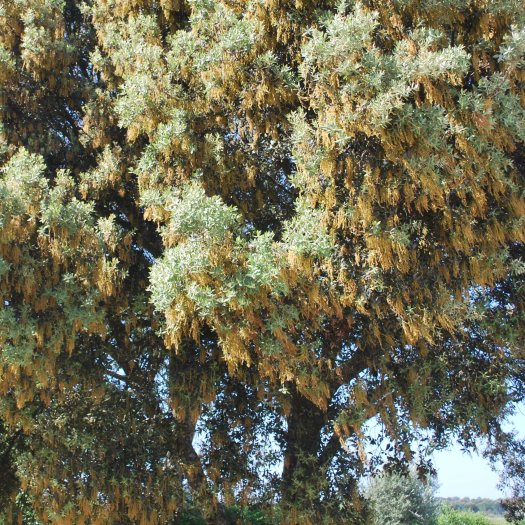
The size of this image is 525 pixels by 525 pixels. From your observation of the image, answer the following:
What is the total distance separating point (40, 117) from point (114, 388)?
153 inches

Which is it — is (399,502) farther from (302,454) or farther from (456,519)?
(302,454)

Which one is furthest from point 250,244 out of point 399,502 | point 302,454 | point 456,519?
point 456,519

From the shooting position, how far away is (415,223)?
7.33m

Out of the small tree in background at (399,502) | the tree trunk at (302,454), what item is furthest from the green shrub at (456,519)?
the tree trunk at (302,454)

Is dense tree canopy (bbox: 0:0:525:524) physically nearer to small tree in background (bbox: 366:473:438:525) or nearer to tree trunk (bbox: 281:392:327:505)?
tree trunk (bbox: 281:392:327:505)

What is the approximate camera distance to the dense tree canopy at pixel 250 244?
22.7 feet

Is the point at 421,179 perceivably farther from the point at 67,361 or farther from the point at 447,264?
the point at 67,361

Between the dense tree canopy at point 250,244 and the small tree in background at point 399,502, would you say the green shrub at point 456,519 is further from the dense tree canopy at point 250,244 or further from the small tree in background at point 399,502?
the dense tree canopy at point 250,244

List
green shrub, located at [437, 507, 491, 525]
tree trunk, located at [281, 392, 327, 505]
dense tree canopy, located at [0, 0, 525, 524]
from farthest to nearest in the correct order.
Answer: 1. green shrub, located at [437, 507, 491, 525]
2. tree trunk, located at [281, 392, 327, 505]
3. dense tree canopy, located at [0, 0, 525, 524]

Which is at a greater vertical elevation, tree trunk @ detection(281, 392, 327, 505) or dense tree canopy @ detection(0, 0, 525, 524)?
dense tree canopy @ detection(0, 0, 525, 524)

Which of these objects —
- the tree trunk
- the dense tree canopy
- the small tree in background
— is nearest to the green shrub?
the small tree in background

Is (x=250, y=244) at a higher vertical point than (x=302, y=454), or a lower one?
higher

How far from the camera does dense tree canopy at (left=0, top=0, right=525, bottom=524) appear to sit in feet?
22.7

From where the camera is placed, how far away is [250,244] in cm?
721
